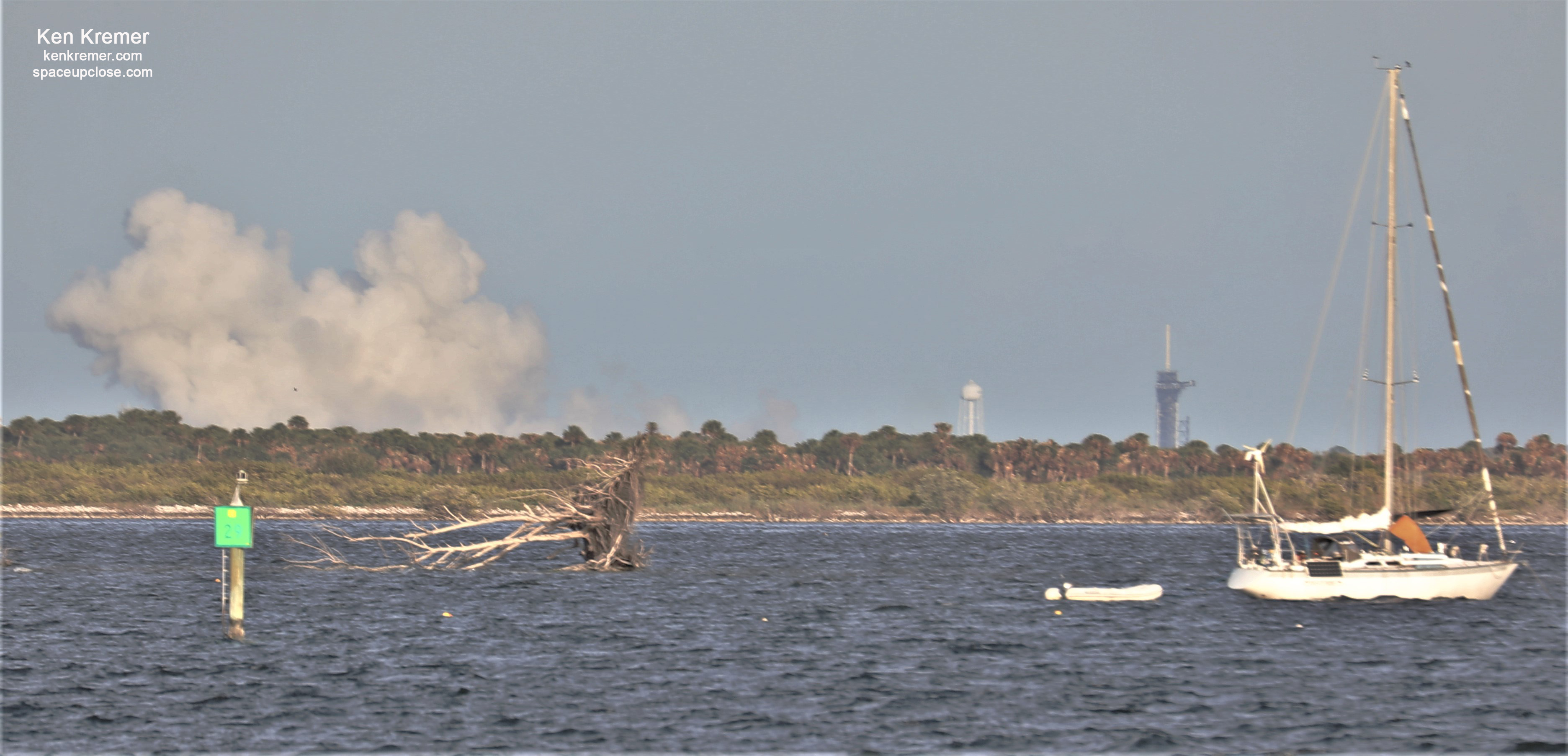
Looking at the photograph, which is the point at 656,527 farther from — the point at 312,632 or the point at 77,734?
the point at 77,734

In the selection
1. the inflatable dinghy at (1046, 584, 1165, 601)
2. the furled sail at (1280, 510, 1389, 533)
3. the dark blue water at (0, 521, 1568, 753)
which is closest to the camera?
the dark blue water at (0, 521, 1568, 753)

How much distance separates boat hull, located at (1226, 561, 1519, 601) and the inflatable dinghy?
19.4ft

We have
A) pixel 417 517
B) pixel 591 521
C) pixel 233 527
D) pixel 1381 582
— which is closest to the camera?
pixel 233 527

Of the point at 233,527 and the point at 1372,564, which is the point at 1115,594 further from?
the point at 233,527

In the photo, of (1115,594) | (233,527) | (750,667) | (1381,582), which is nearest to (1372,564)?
(1381,582)

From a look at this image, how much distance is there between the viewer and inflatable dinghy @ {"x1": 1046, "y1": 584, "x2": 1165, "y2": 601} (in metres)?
55.8

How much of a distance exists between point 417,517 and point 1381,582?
123592 mm

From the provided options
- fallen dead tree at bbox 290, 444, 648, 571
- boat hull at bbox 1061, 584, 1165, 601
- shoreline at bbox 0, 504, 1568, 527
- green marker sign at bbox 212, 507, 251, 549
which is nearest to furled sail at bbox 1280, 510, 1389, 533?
boat hull at bbox 1061, 584, 1165, 601

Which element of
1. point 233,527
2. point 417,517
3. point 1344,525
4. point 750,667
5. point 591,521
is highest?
point 233,527

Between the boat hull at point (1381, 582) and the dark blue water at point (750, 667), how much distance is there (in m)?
0.98

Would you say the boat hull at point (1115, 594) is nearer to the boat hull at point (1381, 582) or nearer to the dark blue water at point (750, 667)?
the dark blue water at point (750, 667)

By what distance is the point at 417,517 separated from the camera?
154625 mm

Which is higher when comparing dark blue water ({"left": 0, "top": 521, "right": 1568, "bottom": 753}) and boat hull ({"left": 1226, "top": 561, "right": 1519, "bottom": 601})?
boat hull ({"left": 1226, "top": 561, "right": 1519, "bottom": 601})

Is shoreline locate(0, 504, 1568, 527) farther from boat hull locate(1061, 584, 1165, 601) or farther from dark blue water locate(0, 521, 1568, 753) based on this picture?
boat hull locate(1061, 584, 1165, 601)
